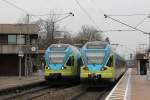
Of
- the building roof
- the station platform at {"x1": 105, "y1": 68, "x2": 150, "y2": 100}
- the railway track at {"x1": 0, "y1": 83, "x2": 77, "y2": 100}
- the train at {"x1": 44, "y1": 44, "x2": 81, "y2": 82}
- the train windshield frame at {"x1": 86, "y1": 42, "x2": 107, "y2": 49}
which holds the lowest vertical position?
the railway track at {"x1": 0, "y1": 83, "x2": 77, "y2": 100}

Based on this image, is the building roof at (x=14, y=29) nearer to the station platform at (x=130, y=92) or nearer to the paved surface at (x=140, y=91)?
the paved surface at (x=140, y=91)

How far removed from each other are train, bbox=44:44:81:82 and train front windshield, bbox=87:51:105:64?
3959 mm

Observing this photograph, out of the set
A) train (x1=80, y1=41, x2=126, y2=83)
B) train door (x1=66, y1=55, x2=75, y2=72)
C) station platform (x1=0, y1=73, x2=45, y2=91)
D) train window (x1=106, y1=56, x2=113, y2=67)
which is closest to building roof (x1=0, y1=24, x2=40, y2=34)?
station platform (x1=0, y1=73, x2=45, y2=91)

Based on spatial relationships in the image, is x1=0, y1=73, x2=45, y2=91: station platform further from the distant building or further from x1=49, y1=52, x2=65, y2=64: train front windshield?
the distant building

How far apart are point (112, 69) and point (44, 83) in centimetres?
1185

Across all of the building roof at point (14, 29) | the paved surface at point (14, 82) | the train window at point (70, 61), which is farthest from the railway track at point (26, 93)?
the building roof at point (14, 29)

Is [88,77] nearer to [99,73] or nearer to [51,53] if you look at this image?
[99,73]

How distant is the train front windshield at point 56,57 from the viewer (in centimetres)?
3846

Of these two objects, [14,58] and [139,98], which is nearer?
[139,98]

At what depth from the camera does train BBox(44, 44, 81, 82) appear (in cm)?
3816

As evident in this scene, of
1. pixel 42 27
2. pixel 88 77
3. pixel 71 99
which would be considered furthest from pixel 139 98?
pixel 42 27

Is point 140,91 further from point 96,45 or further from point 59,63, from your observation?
point 59,63

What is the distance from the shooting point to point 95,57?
115 ft

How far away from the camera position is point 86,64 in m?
34.6
